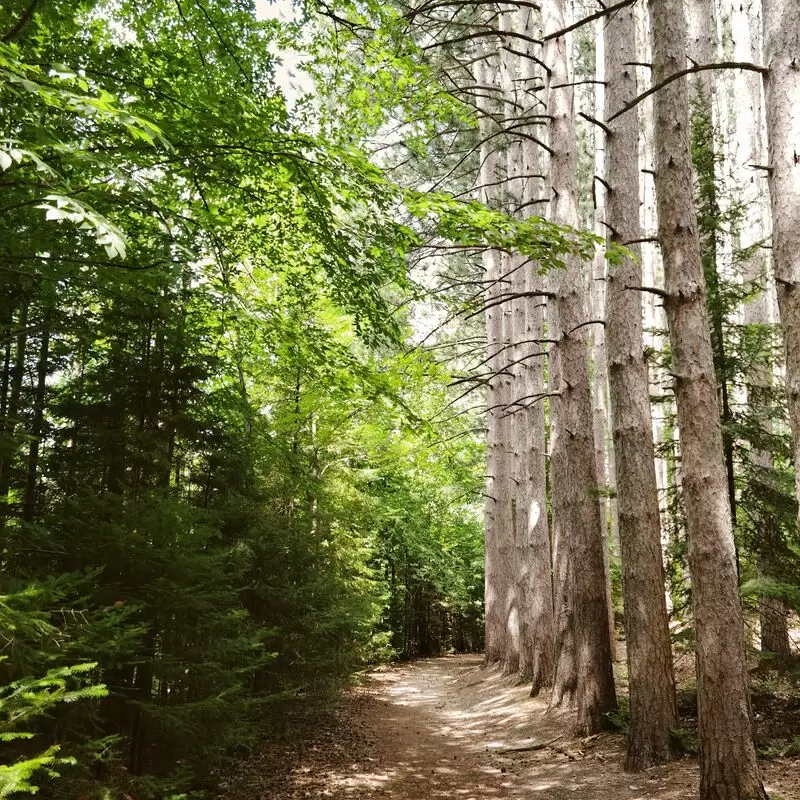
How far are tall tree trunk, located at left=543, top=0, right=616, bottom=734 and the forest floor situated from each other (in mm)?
791

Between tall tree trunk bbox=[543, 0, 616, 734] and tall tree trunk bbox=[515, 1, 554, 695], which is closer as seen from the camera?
tall tree trunk bbox=[543, 0, 616, 734]

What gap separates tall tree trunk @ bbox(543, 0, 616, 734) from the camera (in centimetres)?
776

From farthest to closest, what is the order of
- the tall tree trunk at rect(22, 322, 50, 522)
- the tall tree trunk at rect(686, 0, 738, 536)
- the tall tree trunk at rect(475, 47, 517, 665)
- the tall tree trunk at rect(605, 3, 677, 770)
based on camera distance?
the tall tree trunk at rect(475, 47, 517, 665), the tall tree trunk at rect(686, 0, 738, 536), the tall tree trunk at rect(605, 3, 677, 770), the tall tree trunk at rect(22, 322, 50, 522)

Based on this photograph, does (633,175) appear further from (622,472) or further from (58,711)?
(58,711)

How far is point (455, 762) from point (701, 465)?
16.8 ft

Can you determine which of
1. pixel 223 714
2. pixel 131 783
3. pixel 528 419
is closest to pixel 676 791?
pixel 223 714

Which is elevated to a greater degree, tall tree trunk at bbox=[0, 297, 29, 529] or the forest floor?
tall tree trunk at bbox=[0, 297, 29, 529]

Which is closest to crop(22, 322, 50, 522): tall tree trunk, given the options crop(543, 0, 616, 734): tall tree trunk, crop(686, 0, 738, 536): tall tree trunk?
crop(543, 0, 616, 734): tall tree trunk

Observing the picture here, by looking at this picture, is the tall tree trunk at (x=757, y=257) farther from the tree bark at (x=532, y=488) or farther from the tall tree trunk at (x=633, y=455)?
the tree bark at (x=532, y=488)

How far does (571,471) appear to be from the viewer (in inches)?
337

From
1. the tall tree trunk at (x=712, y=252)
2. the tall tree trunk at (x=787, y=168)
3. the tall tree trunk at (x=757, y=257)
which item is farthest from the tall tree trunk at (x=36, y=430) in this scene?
the tall tree trunk at (x=757, y=257)

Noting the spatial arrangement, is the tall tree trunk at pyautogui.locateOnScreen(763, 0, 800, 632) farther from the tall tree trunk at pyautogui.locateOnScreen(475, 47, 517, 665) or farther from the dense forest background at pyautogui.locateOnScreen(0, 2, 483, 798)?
the tall tree trunk at pyautogui.locateOnScreen(475, 47, 517, 665)

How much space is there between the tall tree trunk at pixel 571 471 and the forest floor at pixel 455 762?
0.79 meters

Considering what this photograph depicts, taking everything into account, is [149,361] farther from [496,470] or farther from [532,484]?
[496,470]
